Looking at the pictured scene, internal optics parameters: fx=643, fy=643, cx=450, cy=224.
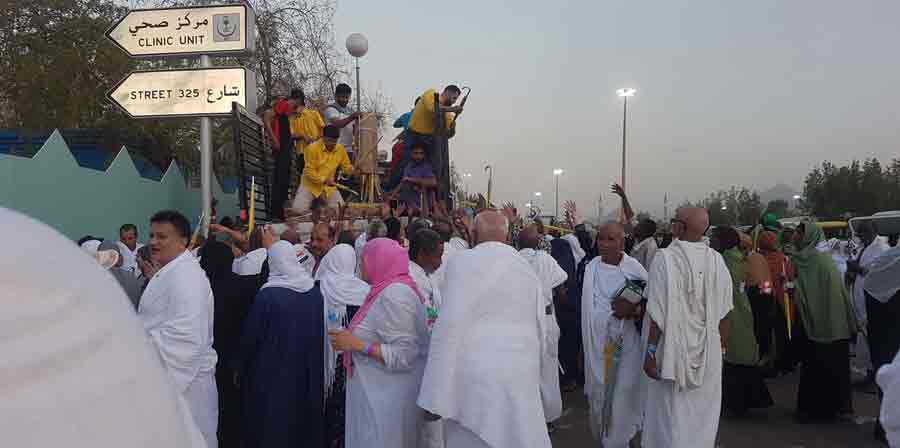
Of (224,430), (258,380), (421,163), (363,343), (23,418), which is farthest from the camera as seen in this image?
(421,163)

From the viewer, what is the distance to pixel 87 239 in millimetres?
7816

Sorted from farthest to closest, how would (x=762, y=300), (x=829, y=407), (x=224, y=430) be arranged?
(x=762, y=300) → (x=829, y=407) → (x=224, y=430)

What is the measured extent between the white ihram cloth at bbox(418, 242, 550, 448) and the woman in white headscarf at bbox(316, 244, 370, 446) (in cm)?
153

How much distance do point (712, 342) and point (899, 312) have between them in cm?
357

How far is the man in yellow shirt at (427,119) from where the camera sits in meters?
11.7

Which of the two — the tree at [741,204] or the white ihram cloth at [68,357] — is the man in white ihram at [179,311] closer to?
the white ihram cloth at [68,357]

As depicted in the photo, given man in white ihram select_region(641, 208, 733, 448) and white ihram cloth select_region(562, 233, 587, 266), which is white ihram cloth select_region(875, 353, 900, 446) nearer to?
man in white ihram select_region(641, 208, 733, 448)

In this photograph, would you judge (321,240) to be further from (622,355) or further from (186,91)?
(186,91)

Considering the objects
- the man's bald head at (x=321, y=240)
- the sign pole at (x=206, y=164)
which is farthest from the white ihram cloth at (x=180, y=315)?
the sign pole at (x=206, y=164)

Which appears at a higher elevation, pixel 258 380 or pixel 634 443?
pixel 258 380

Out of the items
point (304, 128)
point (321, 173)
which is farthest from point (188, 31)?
point (321, 173)

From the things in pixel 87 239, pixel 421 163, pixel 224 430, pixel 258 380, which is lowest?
pixel 224 430

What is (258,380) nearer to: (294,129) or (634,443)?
(634,443)

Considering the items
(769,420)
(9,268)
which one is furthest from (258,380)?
(769,420)
